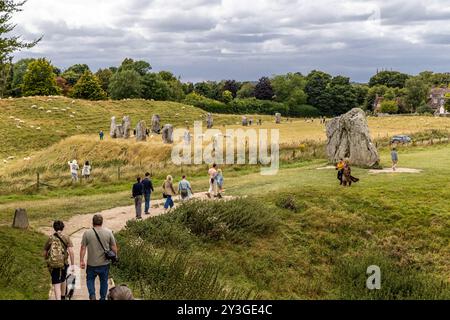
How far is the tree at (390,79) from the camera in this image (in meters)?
144

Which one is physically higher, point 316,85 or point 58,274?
point 316,85

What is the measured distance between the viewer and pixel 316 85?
125250 mm

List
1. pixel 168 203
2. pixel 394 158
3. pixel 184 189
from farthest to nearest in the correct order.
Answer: pixel 394 158, pixel 184 189, pixel 168 203

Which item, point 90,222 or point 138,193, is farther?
point 138,193

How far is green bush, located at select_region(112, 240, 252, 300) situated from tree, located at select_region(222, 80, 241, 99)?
134 meters

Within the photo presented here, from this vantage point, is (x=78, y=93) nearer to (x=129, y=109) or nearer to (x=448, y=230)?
(x=129, y=109)

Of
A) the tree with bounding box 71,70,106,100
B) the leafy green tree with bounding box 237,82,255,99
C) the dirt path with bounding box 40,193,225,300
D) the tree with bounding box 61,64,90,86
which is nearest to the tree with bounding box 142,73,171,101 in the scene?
the tree with bounding box 71,70,106,100

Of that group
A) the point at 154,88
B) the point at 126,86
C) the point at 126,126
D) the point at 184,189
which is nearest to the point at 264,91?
the point at 154,88

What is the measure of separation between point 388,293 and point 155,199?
13642 mm

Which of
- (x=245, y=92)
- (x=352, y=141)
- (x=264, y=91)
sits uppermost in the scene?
(x=245, y=92)

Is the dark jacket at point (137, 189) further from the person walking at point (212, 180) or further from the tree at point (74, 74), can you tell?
the tree at point (74, 74)

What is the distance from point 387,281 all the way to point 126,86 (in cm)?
8760

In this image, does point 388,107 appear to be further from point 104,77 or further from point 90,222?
point 90,222
